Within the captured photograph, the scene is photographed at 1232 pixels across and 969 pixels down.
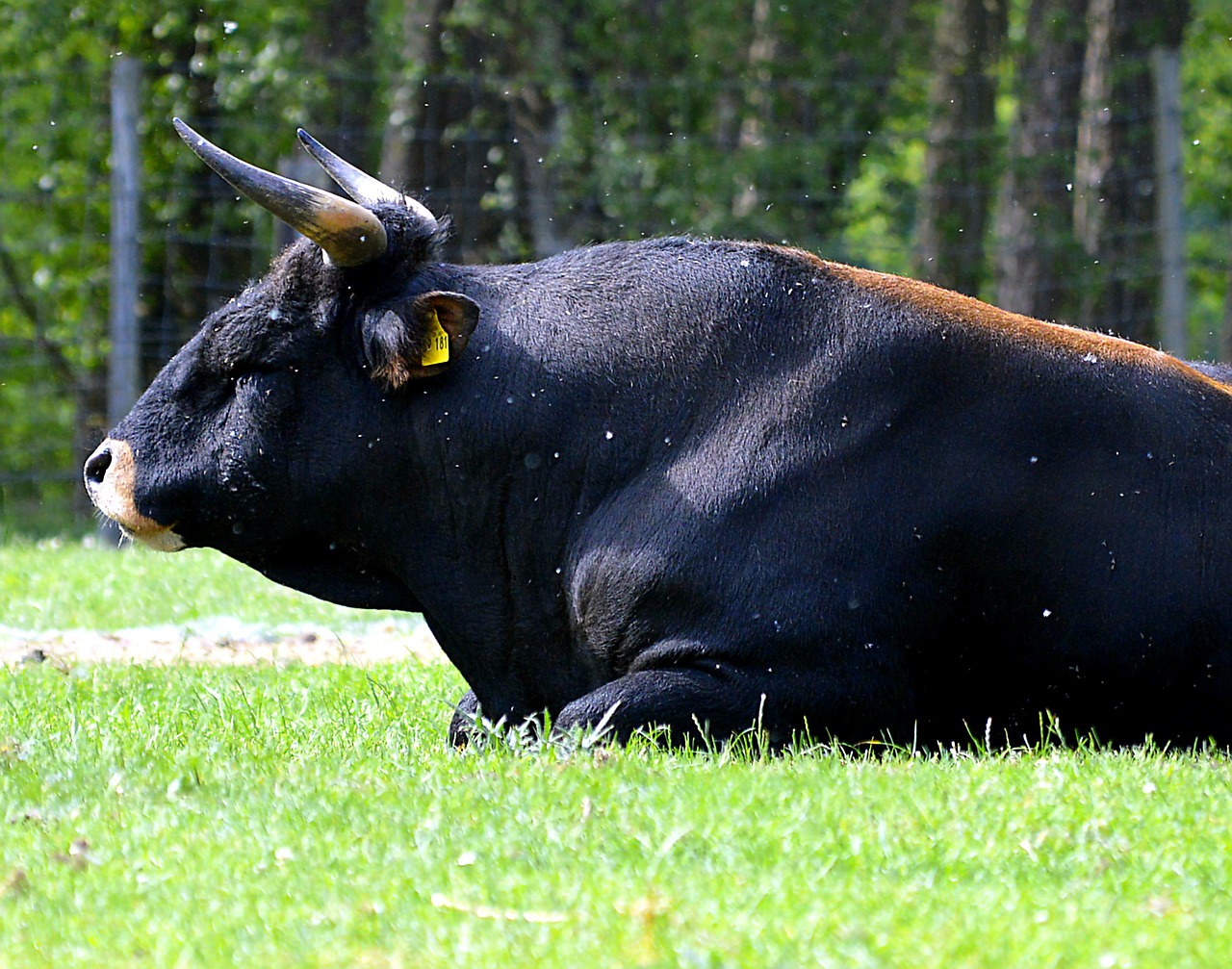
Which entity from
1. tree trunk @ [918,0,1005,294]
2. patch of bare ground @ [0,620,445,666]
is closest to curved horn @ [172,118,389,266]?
patch of bare ground @ [0,620,445,666]

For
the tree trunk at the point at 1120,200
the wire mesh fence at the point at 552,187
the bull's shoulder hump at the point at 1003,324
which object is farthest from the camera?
the wire mesh fence at the point at 552,187

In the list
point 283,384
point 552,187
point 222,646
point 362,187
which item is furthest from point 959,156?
point 283,384

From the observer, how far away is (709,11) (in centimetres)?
1542

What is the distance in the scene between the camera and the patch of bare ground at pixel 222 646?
711 cm

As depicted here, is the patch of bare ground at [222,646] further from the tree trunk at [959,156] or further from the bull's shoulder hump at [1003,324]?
the tree trunk at [959,156]

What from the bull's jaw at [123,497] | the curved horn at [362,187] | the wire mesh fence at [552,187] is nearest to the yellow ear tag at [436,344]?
the curved horn at [362,187]

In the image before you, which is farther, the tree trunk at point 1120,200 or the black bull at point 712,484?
the tree trunk at point 1120,200

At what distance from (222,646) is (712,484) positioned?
328 cm

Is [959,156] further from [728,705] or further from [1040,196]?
[728,705]

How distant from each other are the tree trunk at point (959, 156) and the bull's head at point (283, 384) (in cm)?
847

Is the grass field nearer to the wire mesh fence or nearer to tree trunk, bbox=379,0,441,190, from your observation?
the wire mesh fence

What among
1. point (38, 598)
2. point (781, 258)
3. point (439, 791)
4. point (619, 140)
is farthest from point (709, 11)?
point (439, 791)

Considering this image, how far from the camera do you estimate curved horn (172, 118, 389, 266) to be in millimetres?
5078

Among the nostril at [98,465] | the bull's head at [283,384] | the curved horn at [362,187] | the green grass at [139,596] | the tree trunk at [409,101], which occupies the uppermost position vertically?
the curved horn at [362,187]
